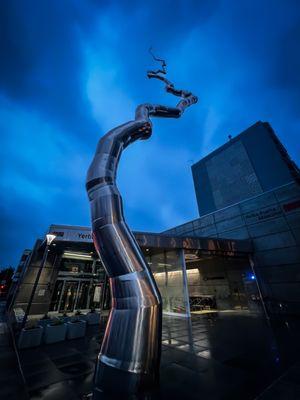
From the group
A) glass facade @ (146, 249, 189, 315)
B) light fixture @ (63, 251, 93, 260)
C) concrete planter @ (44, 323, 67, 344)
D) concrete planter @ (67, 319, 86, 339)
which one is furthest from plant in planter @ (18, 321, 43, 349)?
glass facade @ (146, 249, 189, 315)

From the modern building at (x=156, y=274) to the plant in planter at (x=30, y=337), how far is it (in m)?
5.86

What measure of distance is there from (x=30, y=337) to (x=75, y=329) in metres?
1.75

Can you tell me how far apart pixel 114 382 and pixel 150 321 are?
90 centimetres

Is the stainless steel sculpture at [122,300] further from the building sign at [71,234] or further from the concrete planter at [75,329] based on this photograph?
the building sign at [71,234]

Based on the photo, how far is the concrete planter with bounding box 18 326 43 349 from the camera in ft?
21.1

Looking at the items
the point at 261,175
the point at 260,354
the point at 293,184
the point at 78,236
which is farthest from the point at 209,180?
the point at 260,354

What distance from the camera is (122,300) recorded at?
3.05m

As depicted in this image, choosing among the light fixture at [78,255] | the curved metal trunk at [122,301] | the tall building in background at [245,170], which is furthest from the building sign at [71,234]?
the tall building in background at [245,170]

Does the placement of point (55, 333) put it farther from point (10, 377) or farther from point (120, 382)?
point (120, 382)

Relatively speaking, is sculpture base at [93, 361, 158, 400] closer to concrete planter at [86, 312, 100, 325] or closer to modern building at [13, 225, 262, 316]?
concrete planter at [86, 312, 100, 325]

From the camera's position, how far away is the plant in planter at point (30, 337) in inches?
253

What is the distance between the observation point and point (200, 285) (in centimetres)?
1970

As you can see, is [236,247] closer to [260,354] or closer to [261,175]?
[260,354]

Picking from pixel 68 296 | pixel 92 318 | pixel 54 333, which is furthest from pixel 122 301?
pixel 68 296
